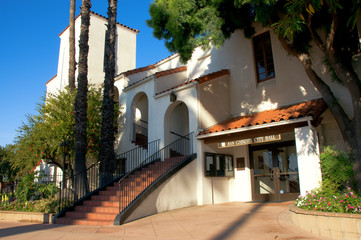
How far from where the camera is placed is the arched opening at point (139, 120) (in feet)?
49.4

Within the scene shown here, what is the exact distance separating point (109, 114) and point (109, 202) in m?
3.93

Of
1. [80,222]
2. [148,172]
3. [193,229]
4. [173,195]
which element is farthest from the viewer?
[148,172]

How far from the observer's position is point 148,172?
10.9m

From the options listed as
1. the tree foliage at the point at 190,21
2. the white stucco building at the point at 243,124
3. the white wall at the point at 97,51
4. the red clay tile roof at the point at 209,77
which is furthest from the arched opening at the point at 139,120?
the tree foliage at the point at 190,21

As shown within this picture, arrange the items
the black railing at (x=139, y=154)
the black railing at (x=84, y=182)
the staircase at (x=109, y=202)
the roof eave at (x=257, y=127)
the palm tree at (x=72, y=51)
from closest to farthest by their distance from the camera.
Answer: the staircase at (x=109, y=202), the roof eave at (x=257, y=127), the black railing at (x=84, y=182), the black railing at (x=139, y=154), the palm tree at (x=72, y=51)

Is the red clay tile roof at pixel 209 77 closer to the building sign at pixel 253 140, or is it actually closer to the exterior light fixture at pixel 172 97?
the exterior light fixture at pixel 172 97

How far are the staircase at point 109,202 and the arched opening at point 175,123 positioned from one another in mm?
1892

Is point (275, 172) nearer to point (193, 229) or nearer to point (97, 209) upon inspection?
point (193, 229)

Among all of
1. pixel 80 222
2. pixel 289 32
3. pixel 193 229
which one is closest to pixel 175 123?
pixel 80 222

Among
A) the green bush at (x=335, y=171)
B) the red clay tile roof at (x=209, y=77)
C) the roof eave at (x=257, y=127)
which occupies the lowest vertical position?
the green bush at (x=335, y=171)

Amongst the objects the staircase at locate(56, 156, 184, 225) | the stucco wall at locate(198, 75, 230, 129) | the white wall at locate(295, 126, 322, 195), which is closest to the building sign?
the white wall at locate(295, 126, 322, 195)

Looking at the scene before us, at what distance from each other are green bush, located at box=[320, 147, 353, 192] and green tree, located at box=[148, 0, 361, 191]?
0.24 metres

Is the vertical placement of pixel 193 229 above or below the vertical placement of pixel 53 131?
below

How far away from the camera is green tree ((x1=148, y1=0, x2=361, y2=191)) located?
7469 mm
